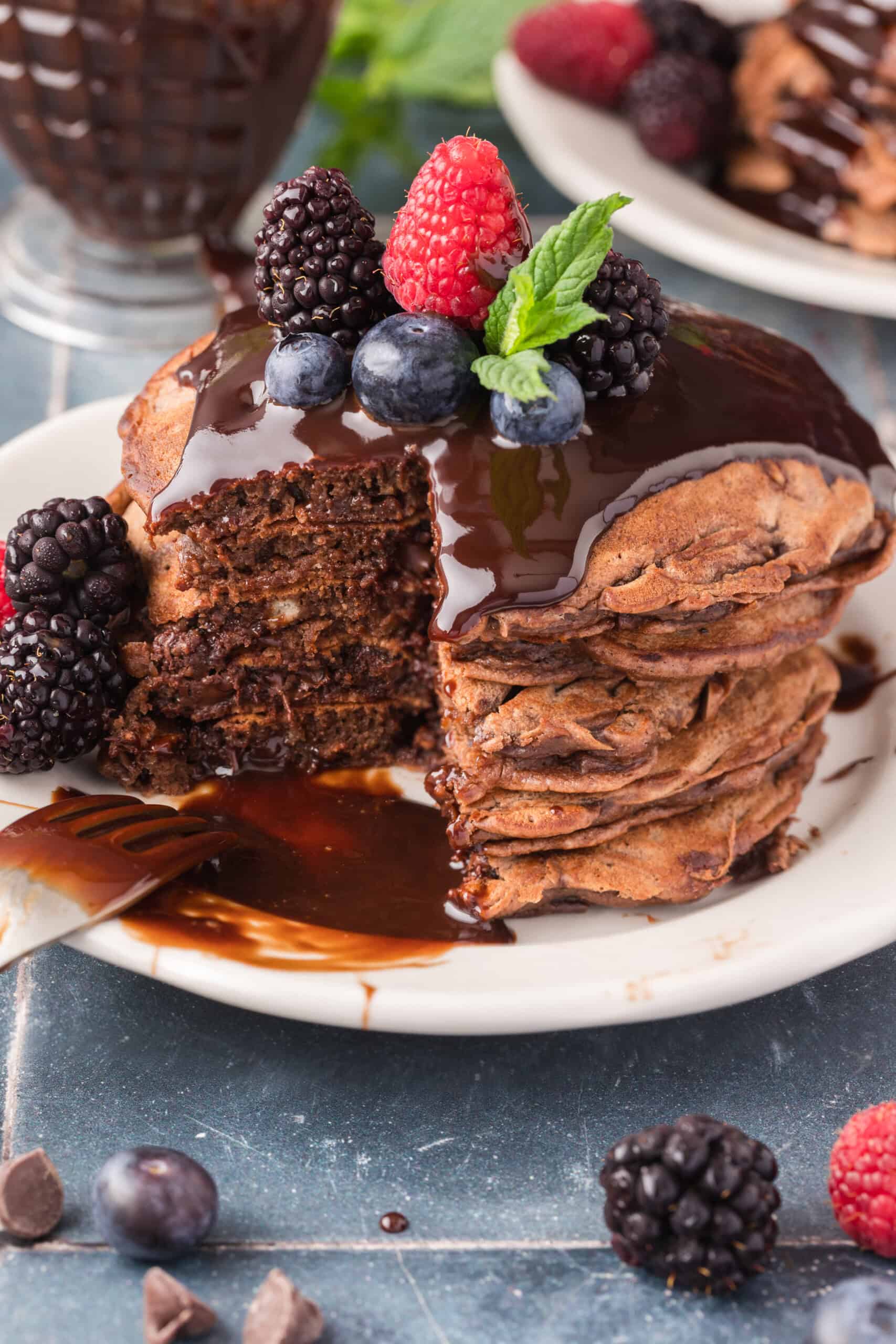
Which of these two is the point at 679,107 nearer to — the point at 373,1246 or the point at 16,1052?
the point at 16,1052

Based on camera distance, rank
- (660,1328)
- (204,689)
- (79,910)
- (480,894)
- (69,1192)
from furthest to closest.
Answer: (204,689) → (480,894) → (79,910) → (69,1192) → (660,1328)

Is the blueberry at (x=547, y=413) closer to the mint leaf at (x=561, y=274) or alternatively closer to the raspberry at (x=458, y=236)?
A: the mint leaf at (x=561, y=274)

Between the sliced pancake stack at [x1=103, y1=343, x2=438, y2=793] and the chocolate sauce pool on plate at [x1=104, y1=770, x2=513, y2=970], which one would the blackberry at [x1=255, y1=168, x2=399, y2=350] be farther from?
the chocolate sauce pool on plate at [x1=104, y1=770, x2=513, y2=970]

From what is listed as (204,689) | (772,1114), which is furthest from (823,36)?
(772,1114)

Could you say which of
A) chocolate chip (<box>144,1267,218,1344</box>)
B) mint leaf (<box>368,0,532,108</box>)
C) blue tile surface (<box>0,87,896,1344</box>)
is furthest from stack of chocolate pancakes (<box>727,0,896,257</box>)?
chocolate chip (<box>144,1267,218,1344</box>)

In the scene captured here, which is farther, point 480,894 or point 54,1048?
point 480,894

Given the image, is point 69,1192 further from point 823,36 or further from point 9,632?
point 823,36
